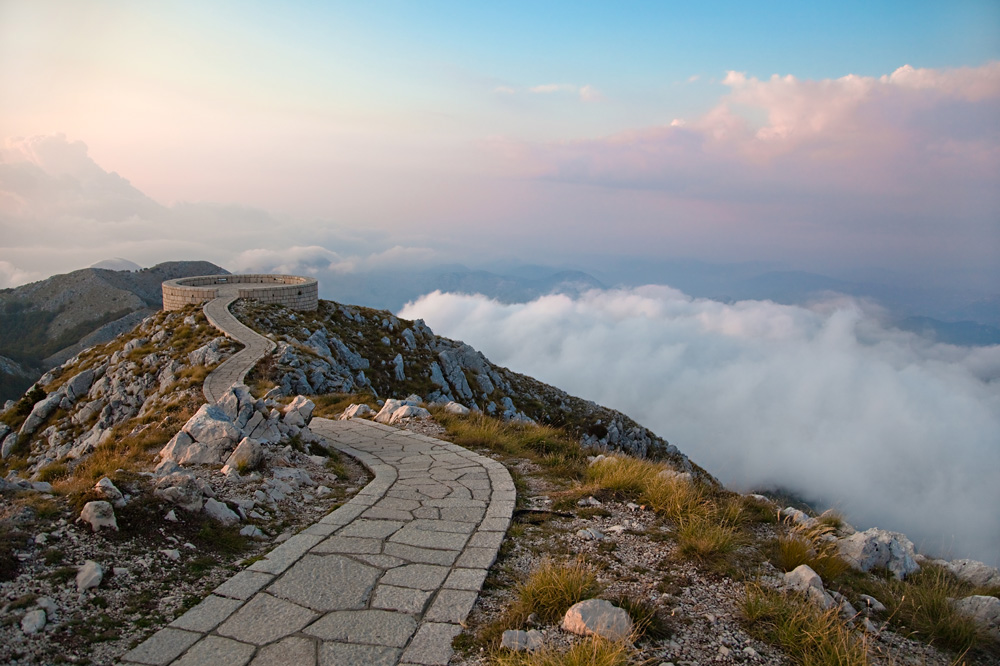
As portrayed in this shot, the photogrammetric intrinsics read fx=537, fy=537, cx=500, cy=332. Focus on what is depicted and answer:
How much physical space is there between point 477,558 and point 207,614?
2128mm

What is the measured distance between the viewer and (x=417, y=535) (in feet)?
17.6

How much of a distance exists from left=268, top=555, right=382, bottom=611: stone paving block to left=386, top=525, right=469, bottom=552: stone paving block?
24.0 inches

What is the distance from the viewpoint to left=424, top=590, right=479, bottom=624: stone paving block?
3.87m

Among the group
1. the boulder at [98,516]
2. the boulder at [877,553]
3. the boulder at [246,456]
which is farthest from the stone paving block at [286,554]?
the boulder at [877,553]

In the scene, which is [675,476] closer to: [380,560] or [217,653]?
[380,560]

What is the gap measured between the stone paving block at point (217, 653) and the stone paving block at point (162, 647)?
0.07 m

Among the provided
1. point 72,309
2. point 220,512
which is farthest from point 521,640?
point 72,309

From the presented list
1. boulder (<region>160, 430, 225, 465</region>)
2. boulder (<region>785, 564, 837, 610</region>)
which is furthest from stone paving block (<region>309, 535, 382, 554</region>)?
boulder (<region>785, 564, 837, 610</region>)

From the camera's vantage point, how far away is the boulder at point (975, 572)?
15.9 ft

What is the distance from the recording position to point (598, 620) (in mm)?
3615

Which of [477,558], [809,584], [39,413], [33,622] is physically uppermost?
[33,622]

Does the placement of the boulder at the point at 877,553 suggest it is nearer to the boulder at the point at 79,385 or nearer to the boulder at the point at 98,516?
the boulder at the point at 98,516

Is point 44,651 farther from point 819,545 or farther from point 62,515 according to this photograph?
point 819,545

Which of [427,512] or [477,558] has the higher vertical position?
[477,558]
